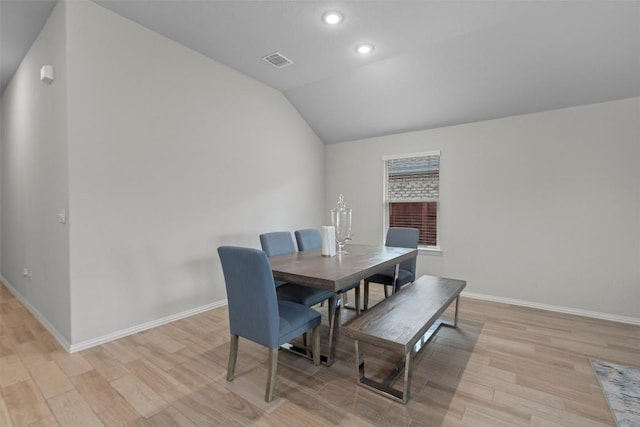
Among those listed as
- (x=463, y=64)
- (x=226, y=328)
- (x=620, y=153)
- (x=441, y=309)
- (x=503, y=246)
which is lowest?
(x=226, y=328)

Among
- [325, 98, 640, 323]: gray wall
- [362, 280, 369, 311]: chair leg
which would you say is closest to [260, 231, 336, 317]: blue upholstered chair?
[362, 280, 369, 311]: chair leg

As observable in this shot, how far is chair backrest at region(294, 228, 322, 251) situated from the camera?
3.42 m

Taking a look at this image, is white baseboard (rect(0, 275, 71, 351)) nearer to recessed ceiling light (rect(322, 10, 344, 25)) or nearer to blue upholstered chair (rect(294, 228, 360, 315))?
blue upholstered chair (rect(294, 228, 360, 315))

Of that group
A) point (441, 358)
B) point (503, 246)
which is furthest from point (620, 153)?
point (441, 358)

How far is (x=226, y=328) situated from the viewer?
299 centimetres

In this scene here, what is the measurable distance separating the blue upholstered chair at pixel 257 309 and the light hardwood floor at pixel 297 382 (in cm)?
24

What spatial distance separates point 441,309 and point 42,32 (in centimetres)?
452

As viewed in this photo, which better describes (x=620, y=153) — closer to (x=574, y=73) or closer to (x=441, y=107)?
(x=574, y=73)

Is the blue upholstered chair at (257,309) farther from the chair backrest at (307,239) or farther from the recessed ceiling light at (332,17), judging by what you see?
the recessed ceiling light at (332,17)

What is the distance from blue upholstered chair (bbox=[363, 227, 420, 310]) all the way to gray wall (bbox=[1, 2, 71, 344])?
286cm

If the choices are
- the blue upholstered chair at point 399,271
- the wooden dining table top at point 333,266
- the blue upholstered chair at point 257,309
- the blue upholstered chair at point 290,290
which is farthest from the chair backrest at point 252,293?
the blue upholstered chair at point 399,271

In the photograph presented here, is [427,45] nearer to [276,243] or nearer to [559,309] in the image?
[276,243]

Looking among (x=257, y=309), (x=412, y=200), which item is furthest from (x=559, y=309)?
(x=257, y=309)

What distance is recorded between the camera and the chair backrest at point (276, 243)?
118 inches
